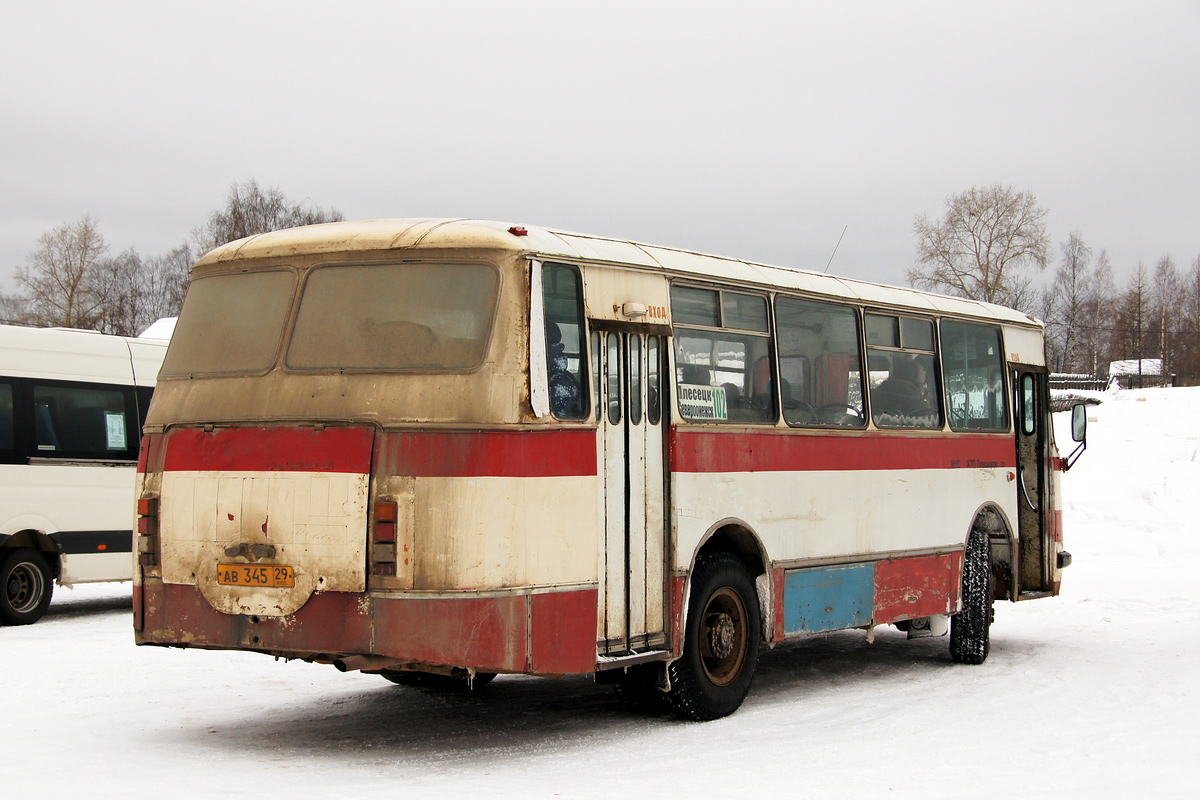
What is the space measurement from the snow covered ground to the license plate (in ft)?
3.38

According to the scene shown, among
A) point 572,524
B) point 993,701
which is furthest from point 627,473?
point 993,701

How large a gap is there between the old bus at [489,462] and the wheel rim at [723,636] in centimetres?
2

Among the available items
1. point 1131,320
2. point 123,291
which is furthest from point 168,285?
point 1131,320

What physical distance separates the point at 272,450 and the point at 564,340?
6.09ft

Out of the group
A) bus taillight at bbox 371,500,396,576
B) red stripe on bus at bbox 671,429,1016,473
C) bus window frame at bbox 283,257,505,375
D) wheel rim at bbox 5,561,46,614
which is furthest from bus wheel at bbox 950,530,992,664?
wheel rim at bbox 5,561,46,614

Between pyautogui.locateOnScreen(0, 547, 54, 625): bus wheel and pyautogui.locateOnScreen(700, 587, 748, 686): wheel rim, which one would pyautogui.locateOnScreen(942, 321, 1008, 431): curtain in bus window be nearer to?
pyautogui.locateOnScreen(700, 587, 748, 686): wheel rim

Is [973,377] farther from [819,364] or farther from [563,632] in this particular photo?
[563,632]

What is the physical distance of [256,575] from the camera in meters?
7.70

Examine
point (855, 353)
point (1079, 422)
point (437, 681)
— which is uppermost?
point (855, 353)

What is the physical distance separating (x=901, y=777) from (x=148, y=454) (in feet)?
16.2

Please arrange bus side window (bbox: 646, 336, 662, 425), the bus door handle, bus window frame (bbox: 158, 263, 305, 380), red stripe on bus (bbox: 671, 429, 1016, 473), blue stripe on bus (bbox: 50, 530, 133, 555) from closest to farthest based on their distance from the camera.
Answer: bus window frame (bbox: 158, 263, 305, 380)
bus side window (bbox: 646, 336, 662, 425)
red stripe on bus (bbox: 671, 429, 1016, 473)
the bus door handle
blue stripe on bus (bbox: 50, 530, 133, 555)

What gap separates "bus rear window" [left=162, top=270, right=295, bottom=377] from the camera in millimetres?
8188

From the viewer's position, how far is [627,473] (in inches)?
337

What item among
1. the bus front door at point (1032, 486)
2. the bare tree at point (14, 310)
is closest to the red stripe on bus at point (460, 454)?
the bus front door at point (1032, 486)
